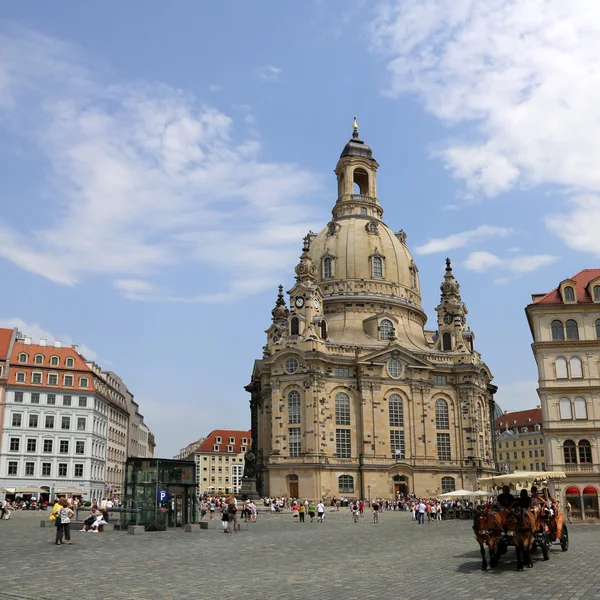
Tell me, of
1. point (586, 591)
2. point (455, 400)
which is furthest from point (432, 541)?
point (455, 400)

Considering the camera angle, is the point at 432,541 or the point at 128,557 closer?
the point at 128,557

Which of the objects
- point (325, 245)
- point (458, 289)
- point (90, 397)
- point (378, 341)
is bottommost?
point (90, 397)

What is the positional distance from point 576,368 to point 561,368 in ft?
3.36

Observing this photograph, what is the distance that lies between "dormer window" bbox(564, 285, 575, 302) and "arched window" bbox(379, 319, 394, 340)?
1363 inches

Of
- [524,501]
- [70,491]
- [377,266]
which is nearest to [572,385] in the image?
[524,501]

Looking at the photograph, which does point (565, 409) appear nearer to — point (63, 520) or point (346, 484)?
point (346, 484)

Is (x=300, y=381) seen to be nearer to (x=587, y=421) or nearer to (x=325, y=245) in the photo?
(x=325, y=245)

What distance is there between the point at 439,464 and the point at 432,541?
53.1 m

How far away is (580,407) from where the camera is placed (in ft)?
170

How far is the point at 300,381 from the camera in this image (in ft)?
265

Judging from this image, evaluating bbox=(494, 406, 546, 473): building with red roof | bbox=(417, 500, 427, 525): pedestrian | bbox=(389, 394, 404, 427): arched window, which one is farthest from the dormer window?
bbox=(494, 406, 546, 473): building with red roof

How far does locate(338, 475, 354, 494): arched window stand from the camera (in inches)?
3098

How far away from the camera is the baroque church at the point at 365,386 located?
79.4m

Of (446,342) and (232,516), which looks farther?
(446,342)
